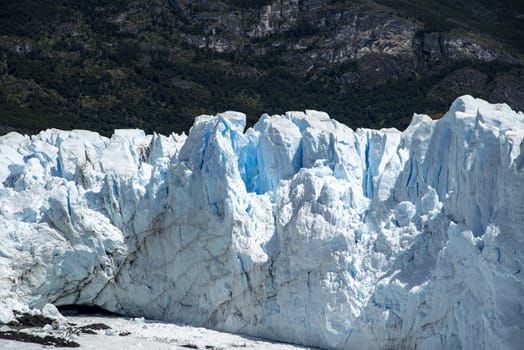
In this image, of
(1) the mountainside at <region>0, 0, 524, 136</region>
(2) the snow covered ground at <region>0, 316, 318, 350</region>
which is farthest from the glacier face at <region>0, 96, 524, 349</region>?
(1) the mountainside at <region>0, 0, 524, 136</region>

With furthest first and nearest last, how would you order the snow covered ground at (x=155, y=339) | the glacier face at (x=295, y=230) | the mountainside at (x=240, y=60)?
the mountainside at (x=240, y=60), the snow covered ground at (x=155, y=339), the glacier face at (x=295, y=230)

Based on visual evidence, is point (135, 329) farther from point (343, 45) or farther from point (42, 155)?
point (343, 45)

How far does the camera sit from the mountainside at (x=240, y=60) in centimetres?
6856

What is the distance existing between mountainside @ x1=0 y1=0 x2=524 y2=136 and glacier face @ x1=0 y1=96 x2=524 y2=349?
93.6 ft

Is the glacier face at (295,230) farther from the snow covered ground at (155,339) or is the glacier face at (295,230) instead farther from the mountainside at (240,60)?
the mountainside at (240,60)

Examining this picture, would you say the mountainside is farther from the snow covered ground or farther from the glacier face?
the snow covered ground

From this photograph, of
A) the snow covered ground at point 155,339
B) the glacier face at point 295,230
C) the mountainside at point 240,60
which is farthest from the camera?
the mountainside at point 240,60

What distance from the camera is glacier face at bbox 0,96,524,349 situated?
25.5 meters

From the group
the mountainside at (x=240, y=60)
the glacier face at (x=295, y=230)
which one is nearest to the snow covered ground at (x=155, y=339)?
the glacier face at (x=295, y=230)

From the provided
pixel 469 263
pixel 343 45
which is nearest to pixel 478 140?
pixel 469 263

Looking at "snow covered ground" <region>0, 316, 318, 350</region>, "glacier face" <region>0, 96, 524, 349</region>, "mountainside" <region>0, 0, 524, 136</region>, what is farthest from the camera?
"mountainside" <region>0, 0, 524, 136</region>

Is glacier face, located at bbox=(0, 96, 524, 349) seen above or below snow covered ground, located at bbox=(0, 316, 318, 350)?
above

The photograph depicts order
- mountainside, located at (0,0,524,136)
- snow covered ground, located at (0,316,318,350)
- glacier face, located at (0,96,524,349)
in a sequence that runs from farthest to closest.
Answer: mountainside, located at (0,0,524,136)
snow covered ground, located at (0,316,318,350)
glacier face, located at (0,96,524,349)

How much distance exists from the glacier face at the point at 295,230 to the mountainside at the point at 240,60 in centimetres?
2854
